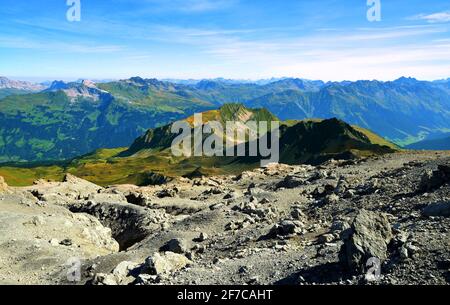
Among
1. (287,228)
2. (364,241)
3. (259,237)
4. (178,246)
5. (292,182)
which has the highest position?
(364,241)

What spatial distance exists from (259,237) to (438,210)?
12.2 meters

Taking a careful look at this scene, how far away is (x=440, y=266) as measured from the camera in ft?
61.7

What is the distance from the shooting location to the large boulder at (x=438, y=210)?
2547cm

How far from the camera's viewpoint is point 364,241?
20.7 meters

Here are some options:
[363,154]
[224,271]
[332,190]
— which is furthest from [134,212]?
[363,154]

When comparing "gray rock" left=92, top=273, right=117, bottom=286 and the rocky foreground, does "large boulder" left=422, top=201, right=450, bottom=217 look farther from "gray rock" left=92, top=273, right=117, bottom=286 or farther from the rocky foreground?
"gray rock" left=92, top=273, right=117, bottom=286

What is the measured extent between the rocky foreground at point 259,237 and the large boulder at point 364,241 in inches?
2.2

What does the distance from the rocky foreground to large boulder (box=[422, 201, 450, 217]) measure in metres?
0.09

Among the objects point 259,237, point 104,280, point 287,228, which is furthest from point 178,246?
point 287,228

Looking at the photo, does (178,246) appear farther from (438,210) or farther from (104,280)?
(438,210)

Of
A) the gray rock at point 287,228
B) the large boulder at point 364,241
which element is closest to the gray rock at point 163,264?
the gray rock at point 287,228

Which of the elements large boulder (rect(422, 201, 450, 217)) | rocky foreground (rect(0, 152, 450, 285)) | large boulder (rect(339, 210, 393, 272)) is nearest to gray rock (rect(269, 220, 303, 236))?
rocky foreground (rect(0, 152, 450, 285))

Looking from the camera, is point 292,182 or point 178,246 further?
point 292,182

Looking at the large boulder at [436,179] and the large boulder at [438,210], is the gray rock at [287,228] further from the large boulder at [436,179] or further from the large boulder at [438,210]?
the large boulder at [436,179]
